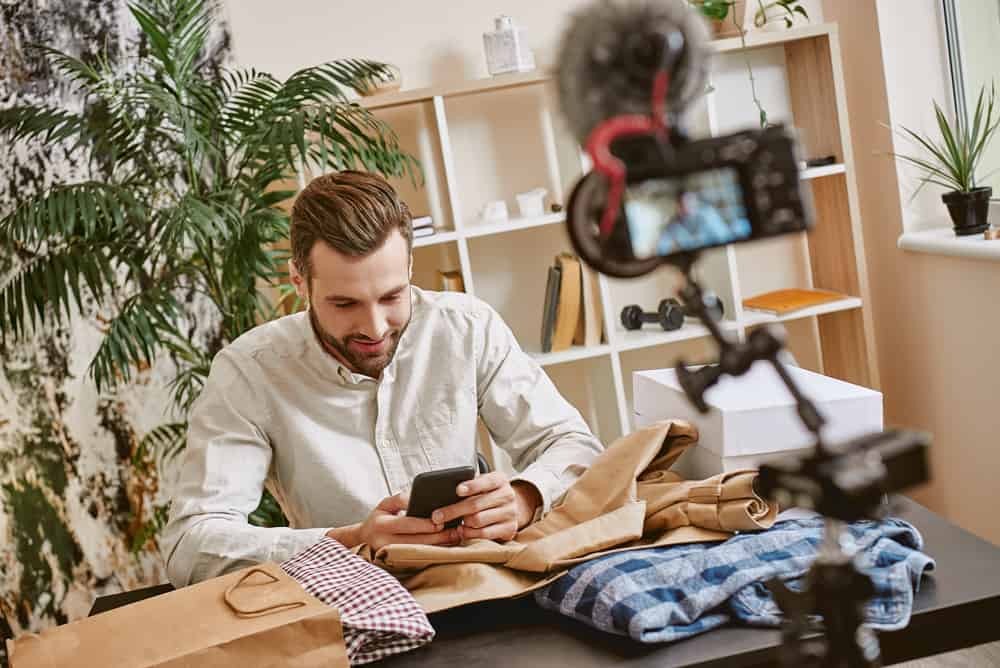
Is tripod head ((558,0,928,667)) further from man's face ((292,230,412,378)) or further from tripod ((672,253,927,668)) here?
man's face ((292,230,412,378))

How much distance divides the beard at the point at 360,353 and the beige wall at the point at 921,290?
1764 millimetres

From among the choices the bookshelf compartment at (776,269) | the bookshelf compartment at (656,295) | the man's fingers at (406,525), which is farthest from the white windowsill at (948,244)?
the man's fingers at (406,525)

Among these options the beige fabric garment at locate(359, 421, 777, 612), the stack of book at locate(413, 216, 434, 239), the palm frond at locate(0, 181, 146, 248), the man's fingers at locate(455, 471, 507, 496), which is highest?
the palm frond at locate(0, 181, 146, 248)

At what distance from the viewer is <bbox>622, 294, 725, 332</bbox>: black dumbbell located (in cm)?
340

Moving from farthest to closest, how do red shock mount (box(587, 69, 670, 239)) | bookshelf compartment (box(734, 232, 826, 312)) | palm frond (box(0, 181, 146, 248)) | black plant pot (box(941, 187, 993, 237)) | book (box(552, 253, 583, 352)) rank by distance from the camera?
1. bookshelf compartment (box(734, 232, 826, 312))
2. book (box(552, 253, 583, 352))
3. black plant pot (box(941, 187, 993, 237))
4. palm frond (box(0, 181, 146, 248))
5. red shock mount (box(587, 69, 670, 239))

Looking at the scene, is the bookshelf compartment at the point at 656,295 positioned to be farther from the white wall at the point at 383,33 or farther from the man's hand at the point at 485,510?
the man's hand at the point at 485,510

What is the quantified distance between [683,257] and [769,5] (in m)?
3.13

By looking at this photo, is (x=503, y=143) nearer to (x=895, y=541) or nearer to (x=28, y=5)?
(x=28, y=5)

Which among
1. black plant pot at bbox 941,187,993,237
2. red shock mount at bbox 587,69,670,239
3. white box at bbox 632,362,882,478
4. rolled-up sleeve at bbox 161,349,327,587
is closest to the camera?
red shock mount at bbox 587,69,670,239

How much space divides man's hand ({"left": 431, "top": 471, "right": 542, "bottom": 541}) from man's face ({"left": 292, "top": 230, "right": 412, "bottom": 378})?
0.41 metres

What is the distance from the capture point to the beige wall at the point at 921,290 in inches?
119

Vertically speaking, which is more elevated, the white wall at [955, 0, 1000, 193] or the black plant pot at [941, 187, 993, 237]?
the white wall at [955, 0, 1000, 193]

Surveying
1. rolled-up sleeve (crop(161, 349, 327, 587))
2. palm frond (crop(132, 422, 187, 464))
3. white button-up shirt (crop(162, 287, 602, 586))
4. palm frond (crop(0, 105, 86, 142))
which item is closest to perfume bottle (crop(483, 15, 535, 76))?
palm frond (crop(0, 105, 86, 142))

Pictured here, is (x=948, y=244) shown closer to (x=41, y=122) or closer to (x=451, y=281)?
(x=451, y=281)
